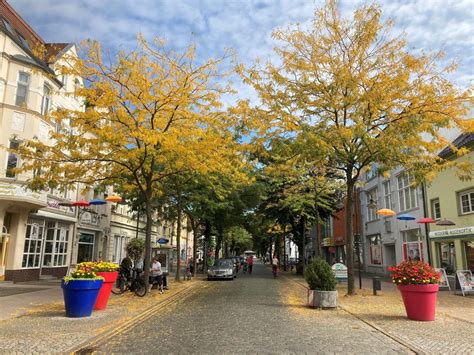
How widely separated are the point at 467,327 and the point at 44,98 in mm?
22634

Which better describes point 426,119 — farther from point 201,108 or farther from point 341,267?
point 341,267

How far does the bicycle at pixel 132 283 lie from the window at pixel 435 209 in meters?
17.4

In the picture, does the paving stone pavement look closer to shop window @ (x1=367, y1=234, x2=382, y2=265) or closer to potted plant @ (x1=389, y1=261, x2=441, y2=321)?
potted plant @ (x1=389, y1=261, x2=441, y2=321)

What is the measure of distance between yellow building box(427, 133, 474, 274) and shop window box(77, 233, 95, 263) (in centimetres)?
2287

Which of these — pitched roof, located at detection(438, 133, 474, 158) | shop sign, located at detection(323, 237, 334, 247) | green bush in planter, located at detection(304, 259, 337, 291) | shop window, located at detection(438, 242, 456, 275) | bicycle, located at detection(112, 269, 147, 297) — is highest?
pitched roof, located at detection(438, 133, 474, 158)

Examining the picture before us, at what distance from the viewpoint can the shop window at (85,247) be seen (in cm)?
2998

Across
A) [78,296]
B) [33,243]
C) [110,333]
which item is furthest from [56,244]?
[110,333]

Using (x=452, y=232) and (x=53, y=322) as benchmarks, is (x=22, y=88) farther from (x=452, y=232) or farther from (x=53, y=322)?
(x=452, y=232)

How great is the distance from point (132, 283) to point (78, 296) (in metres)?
6.15

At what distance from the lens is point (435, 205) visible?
24906mm

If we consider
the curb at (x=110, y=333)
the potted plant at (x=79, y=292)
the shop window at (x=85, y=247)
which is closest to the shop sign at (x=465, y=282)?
the curb at (x=110, y=333)

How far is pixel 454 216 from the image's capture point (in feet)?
72.4

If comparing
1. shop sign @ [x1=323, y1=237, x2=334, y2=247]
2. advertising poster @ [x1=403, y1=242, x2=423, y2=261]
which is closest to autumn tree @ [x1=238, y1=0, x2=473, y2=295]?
advertising poster @ [x1=403, y1=242, x2=423, y2=261]

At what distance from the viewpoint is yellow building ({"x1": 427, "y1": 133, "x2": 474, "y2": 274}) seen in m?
20.6
